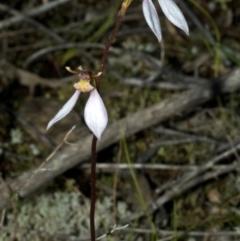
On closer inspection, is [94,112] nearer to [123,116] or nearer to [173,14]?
[173,14]

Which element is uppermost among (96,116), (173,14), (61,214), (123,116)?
(173,14)

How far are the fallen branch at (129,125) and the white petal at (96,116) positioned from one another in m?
0.85

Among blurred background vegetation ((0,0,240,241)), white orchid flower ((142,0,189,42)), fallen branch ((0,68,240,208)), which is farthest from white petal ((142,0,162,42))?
fallen branch ((0,68,240,208))

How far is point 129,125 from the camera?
2.68 metres

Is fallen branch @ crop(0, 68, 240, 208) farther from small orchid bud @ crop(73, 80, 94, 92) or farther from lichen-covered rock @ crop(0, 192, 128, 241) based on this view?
small orchid bud @ crop(73, 80, 94, 92)

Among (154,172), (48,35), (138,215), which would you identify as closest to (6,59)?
(48,35)

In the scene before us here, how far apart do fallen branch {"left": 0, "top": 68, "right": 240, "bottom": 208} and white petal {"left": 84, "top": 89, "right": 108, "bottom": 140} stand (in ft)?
2.80

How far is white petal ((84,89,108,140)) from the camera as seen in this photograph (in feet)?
5.06

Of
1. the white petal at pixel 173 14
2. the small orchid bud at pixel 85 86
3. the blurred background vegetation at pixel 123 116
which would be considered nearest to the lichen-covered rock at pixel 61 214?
the blurred background vegetation at pixel 123 116

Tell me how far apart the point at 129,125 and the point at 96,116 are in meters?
1.13

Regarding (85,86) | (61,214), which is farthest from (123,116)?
(85,86)

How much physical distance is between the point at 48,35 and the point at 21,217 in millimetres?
1146

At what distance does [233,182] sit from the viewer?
2.77 metres

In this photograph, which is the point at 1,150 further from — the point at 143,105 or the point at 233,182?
the point at 233,182
